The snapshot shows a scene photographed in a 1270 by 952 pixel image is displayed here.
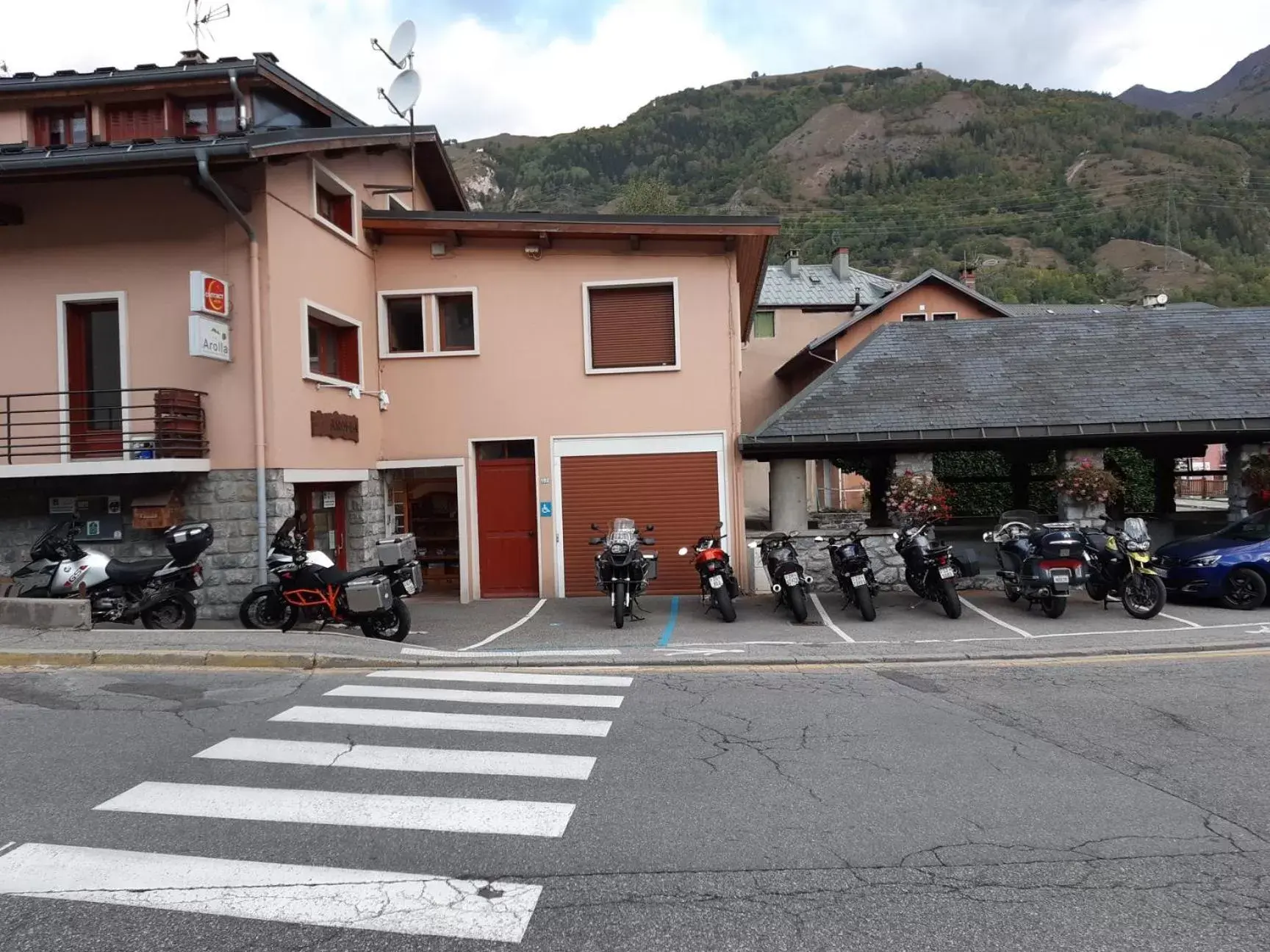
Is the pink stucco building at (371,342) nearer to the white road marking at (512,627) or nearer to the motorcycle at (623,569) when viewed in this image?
the white road marking at (512,627)

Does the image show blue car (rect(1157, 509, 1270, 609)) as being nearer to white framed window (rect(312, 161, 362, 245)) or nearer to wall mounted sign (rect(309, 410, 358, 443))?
wall mounted sign (rect(309, 410, 358, 443))

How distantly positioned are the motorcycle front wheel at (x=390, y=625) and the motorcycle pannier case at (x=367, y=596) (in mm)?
300

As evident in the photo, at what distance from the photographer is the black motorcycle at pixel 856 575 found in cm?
1145

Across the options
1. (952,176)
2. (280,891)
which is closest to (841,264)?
(280,891)

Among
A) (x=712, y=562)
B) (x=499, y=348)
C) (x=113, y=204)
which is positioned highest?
(x=113, y=204)

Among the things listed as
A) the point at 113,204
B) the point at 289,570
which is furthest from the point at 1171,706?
the point at 113,204

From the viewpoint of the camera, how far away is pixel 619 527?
38.7 feet

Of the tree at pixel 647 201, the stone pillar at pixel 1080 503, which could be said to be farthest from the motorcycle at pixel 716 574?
the tree at pixel 647 201

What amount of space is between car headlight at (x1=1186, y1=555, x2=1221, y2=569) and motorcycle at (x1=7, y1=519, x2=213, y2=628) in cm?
1297

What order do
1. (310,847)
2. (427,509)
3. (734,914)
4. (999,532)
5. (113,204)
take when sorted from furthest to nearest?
1. (427,509)
2. (999,532)
3. (113,204)
4. (310,847)
5. (734,914)

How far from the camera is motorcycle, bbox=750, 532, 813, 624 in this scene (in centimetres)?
1137

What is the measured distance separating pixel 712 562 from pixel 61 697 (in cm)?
733

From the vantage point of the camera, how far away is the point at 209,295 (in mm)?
10789

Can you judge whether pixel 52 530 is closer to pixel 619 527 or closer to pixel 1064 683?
pixel 619 527
